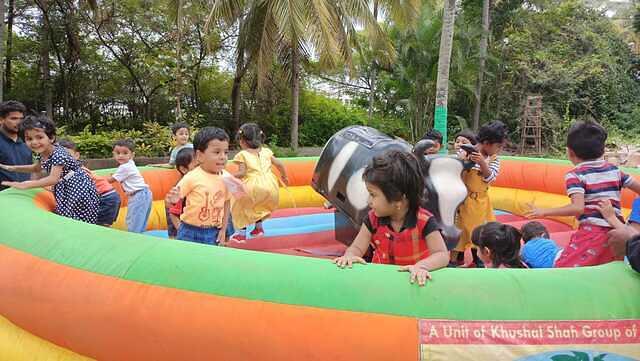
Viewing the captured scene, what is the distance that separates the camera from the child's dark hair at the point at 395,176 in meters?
1.97

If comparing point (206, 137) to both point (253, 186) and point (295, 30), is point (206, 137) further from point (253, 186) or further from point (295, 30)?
point (295, 30)

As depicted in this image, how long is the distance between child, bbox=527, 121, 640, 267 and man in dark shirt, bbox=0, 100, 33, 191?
3621mm

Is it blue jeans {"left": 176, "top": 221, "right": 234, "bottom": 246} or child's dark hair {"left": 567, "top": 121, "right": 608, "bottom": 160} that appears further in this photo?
blue jeans {"left": 176, "top": 221, "right": 234, "bottom": 246}

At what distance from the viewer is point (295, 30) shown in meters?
9.93

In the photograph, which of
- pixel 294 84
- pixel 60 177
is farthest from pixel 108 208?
pixel 294 84

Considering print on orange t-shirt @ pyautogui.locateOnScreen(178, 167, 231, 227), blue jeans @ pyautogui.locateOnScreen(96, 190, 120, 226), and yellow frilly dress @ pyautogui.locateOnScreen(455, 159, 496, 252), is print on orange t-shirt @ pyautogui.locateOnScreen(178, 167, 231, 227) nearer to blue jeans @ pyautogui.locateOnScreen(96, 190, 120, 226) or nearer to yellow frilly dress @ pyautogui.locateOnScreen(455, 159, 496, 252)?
blue jeans @ pyautogui.locateOnScreen(96, 190, 120, 226)

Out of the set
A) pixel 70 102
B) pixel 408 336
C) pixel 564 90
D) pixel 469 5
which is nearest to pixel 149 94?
pixel 70 102

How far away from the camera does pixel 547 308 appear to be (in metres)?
1.75

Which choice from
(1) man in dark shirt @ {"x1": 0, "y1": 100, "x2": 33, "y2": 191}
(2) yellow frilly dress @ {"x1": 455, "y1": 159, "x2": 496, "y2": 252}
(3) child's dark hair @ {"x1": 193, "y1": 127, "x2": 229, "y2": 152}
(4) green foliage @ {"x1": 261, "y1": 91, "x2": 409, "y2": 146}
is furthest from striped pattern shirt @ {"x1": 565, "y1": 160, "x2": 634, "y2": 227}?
(4) green foliage @ {"x1": 261, "y1": 91, "x2": 409, "y2": 146}

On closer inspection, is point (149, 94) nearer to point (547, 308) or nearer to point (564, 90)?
point (564, 90)

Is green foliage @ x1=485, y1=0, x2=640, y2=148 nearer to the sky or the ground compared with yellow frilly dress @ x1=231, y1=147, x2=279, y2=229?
nearer to the sky

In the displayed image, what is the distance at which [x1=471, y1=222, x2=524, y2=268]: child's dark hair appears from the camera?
2.58 meters

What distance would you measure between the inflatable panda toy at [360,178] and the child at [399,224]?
3.45ft

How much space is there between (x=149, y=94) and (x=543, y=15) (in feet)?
40.5
